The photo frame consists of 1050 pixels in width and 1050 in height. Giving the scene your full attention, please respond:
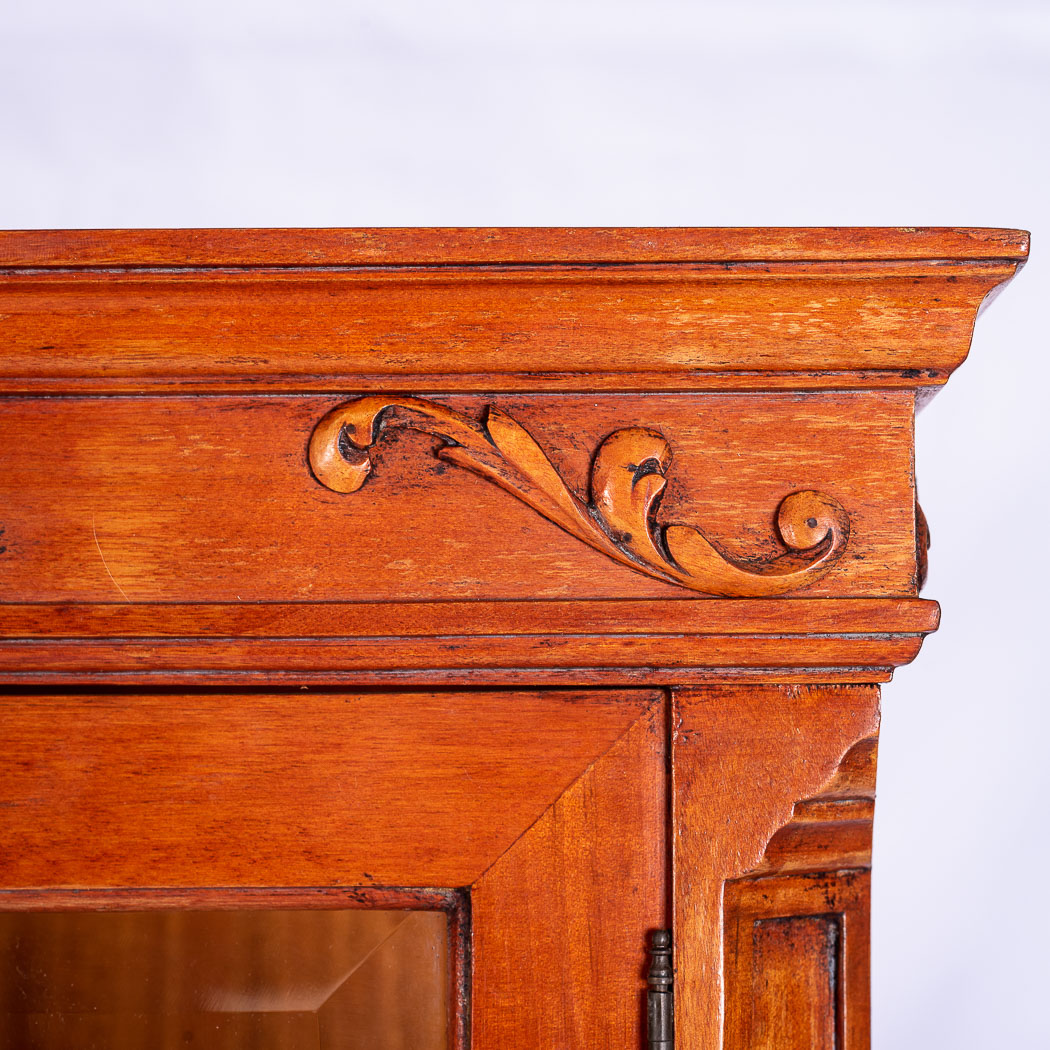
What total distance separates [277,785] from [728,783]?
0.19 metres

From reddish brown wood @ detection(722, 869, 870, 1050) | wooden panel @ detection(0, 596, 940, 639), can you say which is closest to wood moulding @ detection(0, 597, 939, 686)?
wooden panel @ detection(0, 596, 940, 639)

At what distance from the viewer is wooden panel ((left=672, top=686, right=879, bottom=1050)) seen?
43cm

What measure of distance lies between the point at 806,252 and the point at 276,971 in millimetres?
371

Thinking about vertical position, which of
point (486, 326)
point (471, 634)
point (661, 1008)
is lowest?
point (661, 1008)

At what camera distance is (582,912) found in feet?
1.43

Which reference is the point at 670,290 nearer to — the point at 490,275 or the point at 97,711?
the point at 490,275

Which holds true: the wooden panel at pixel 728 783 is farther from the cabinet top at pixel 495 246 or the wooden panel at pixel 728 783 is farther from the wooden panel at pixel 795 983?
the cabinet top at pixel 495 246

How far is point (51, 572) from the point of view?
44 centimetres

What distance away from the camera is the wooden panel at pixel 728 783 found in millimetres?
432

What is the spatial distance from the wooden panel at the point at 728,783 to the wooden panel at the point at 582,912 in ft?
0.04

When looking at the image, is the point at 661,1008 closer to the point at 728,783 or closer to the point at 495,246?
the point at 728,783

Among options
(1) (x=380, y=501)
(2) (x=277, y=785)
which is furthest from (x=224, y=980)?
(1) (x=380, y=501)

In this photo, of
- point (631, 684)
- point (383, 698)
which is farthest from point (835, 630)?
point (383, 698)

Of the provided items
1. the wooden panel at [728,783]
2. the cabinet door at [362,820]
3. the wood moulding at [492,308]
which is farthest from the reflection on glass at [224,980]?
the wood moulding at [492,308]
